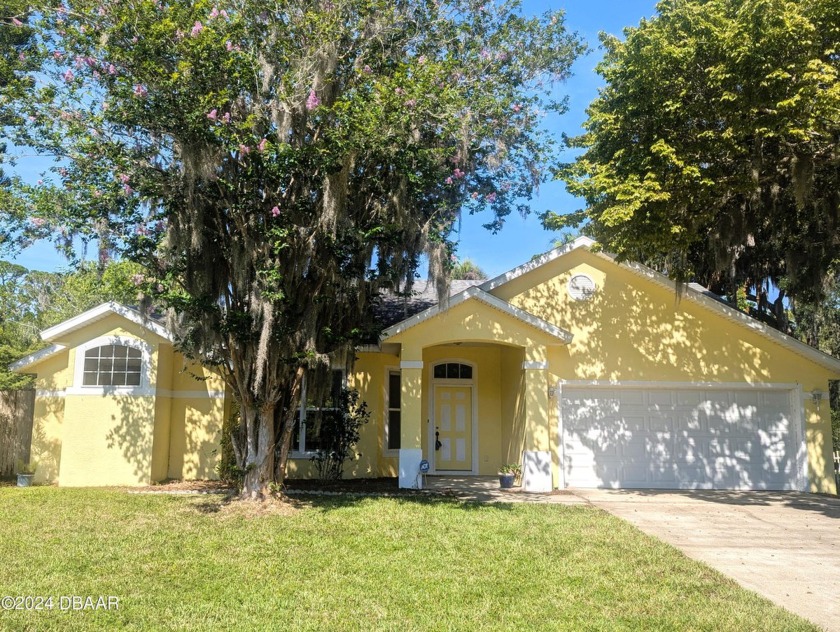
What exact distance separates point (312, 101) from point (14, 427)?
1028 cm

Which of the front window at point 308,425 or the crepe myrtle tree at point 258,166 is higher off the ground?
the crepe myrtle tree at point 258,166

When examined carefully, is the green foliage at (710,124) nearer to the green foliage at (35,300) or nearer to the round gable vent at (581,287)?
the round gable vent at (581,287)

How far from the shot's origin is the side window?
539 inches

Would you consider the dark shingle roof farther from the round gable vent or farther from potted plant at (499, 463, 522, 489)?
potted plant at (499, 463, 522, 489)

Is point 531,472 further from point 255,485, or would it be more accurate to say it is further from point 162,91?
point 162,91

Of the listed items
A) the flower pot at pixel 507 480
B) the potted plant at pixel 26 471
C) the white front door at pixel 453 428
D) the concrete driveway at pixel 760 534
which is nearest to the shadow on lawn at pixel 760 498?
the concrete driveway at pixel 760 534

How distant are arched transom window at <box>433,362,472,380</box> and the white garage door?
2581 mm

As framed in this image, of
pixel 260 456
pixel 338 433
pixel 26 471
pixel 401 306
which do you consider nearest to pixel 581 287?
pixel 401 306

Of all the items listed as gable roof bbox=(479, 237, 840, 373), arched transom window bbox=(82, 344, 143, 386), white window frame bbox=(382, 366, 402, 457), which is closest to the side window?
white window frame bbox=(382, 366, 402, 457)

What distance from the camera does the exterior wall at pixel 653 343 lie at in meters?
12.9

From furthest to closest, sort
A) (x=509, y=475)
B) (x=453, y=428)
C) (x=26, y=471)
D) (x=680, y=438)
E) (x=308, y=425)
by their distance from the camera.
Result: (x=453, y=428)
(x=26, y=471)
(x=308, y=425)
(x=680, y=438)
(x=509, y=475)

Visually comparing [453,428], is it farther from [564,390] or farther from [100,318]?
[100,318]

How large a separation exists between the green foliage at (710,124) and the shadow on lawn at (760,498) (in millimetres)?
4184

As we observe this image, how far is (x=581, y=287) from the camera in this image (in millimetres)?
13359
